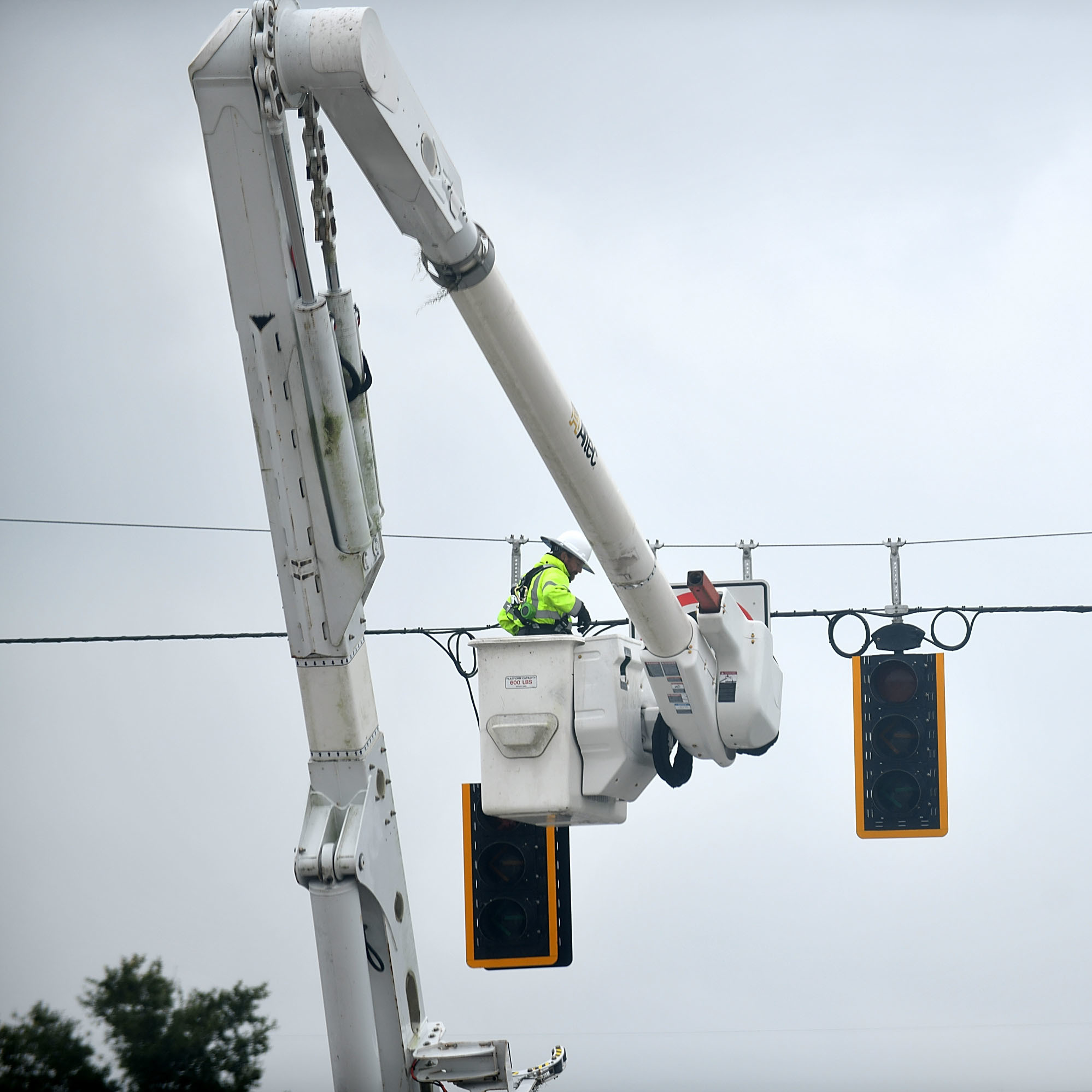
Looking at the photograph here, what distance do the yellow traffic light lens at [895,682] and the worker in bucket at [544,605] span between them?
7.16 ft

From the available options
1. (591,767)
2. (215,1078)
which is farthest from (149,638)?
(591,767)

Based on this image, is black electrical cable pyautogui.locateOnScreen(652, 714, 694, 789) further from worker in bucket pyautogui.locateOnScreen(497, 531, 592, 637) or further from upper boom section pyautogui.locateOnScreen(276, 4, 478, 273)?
upper boom section pyautogui.locateOnScreen(276, 4, 478, 273)

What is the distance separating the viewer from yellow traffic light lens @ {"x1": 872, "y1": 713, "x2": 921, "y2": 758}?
10.0 meters

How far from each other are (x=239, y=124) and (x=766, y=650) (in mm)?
4953

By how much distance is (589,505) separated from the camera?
7062 millimetres

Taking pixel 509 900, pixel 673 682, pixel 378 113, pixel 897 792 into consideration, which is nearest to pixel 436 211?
pixel 378 113

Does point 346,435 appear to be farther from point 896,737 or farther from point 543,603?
point 896,737

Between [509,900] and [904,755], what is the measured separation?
9.40 feet

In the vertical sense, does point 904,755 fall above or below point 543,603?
below

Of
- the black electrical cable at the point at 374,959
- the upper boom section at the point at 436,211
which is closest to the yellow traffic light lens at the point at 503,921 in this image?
the black electrical cable at the point at 374,959

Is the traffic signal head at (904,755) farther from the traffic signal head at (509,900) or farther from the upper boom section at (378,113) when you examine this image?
the upper boom section at (378,113)

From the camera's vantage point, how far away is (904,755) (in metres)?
10.0

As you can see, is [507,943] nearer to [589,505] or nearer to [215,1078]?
[215,1078]

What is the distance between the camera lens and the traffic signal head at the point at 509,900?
9.95 meters
